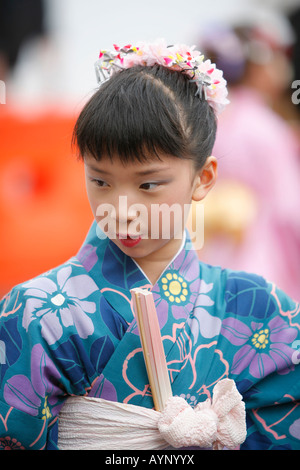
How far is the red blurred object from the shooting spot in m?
4.34

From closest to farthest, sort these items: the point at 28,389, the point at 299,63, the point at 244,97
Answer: the point at 28,389
the point at 244,97
the point at 299,63

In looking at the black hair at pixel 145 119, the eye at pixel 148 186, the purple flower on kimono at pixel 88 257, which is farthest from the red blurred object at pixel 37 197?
the eye at pixel 148 186

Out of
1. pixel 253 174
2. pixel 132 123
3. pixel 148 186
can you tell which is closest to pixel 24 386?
pixel 148 186

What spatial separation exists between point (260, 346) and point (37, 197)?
2912mm

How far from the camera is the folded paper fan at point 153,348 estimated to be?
5.43 feet

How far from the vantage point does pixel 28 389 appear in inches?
63.4

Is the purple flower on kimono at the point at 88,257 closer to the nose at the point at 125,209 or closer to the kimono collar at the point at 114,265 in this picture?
the kimono collar at the point at 114,265

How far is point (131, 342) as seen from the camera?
5.53 feet

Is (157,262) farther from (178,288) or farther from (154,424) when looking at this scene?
(154,424)

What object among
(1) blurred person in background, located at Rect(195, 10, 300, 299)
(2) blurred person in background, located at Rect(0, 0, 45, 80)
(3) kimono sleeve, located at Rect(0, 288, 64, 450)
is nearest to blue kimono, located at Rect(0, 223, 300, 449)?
(3) kimono sleeve, located at Rect(0, 288, 64, 450)

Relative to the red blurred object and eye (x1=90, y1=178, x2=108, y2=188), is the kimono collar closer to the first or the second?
eye (x1=90, y1=178, x2=108, y2=188)

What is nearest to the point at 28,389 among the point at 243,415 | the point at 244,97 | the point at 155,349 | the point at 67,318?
the point at 67,318

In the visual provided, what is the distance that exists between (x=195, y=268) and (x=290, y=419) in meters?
0.47
